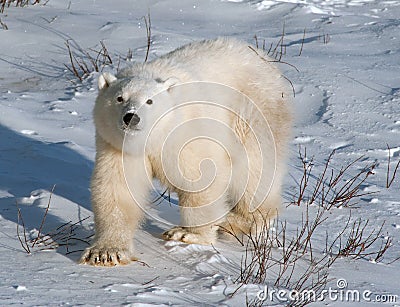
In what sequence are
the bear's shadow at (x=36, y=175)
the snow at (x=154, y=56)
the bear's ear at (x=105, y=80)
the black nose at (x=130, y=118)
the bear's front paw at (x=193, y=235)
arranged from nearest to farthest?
the snow at (x=154, y=56), the black nose at (x=130, y=118), the bear's ear at (x=105, y=80), the bear's front paw at (x=193, y=235), the bear's shadow at (x=36, y=175)

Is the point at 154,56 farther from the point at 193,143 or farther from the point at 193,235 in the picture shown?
the point at 193,143

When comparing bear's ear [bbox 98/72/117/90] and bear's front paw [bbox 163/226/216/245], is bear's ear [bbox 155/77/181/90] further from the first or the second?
bear's front paw [bbox 163/226/216/245]

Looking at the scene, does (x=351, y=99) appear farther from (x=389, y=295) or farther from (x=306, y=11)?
(x=389, y=295)

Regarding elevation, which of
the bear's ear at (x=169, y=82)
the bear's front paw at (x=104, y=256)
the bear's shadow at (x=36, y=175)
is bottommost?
the bear's front paw at (x=104, y=256)

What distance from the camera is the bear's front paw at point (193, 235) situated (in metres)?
4.78

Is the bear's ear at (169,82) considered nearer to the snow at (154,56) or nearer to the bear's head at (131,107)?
the bear's head at (131,107)

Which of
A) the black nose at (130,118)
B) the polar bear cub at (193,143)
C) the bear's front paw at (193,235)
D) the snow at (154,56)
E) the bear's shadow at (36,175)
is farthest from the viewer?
the bear's shadow at (36,175)

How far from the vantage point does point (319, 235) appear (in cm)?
501

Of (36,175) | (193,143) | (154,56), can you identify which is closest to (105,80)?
(193,143)

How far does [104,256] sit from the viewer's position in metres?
4.27

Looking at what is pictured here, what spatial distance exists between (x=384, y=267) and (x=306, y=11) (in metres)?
5.58

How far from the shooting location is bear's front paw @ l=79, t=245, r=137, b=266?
4.26 metres

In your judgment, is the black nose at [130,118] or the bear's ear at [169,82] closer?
the black nose at [130,118]

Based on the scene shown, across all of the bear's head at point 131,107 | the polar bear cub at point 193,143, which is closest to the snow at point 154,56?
the polar bear cub at point 193,143
